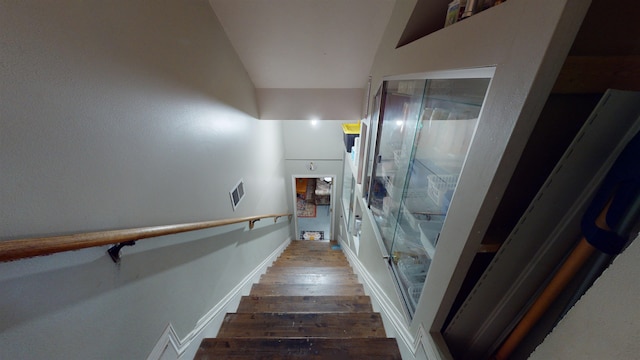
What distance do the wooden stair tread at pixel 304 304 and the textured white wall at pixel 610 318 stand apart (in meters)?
1.72

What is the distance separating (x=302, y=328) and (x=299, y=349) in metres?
0.28

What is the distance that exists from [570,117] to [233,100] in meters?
2.12

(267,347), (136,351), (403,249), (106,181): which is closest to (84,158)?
(106,181)

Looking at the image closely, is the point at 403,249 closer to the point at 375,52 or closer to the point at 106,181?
the point at 106,181

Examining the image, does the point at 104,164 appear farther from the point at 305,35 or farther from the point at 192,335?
the point at 305,35

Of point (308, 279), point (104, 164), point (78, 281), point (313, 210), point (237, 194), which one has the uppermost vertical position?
point (104, 164)

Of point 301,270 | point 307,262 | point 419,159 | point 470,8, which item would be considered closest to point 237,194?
point 419,159

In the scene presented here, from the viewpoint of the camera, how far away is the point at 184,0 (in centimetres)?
121

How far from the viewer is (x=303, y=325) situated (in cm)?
166

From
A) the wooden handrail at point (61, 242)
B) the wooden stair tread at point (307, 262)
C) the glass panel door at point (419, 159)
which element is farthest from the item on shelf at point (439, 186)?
the wooden stair tread at point (307, 262)

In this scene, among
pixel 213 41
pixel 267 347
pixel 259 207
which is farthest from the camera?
pixel 259 207

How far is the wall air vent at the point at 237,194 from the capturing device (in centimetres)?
A: 194

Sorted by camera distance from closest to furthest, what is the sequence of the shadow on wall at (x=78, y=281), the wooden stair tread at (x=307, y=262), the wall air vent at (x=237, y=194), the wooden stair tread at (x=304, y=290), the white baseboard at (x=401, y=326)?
1. the shadow on wall at (x=78, y=281)
2. the white baseboard at (x=401, y=326)
3. the wall air vent at (x=237, y=194)
4. the wooden stair tread at (x=304, y=290)
5. the wooden stair tread at (x=307, y=262)

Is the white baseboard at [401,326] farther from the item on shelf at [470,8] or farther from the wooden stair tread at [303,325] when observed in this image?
the item on shelf at [470,8]
